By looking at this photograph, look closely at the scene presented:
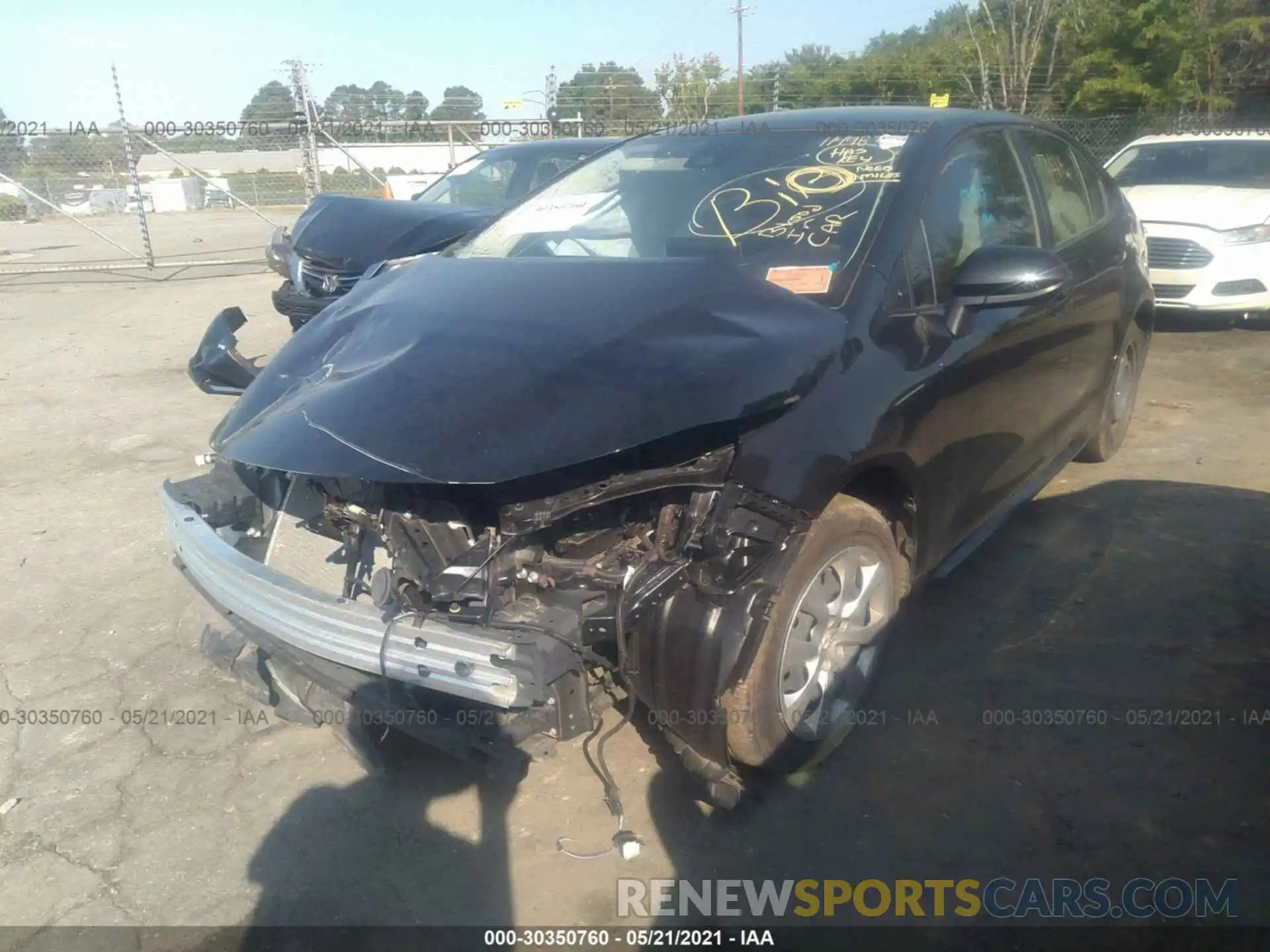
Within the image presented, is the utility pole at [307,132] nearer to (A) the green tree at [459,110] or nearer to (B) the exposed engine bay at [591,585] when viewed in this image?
(A) the green tree at [459,110]

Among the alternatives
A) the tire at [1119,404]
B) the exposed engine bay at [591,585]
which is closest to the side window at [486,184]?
the tire at [1119,404]

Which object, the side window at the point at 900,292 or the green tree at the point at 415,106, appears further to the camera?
the green tree at the point at 415,106

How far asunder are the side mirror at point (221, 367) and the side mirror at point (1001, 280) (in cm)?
248

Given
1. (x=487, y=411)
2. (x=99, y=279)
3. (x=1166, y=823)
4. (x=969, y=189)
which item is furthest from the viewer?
(x=99, y=279)

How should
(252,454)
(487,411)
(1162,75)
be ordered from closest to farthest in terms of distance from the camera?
(487,411) < (252,454) < (1162,75)

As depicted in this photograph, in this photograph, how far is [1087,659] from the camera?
3.60 m

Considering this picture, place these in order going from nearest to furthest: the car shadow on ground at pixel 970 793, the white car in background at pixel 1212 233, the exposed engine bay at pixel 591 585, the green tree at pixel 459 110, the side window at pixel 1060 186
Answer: the exposed engine bay at pixel 591 585
the car shadow on ground at pixel 970 793
the side window at pixel 1060 186
the white car in background at pixel 1212 233
the green tree at pixel 459 110

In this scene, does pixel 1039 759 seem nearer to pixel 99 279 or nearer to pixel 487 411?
pixel 487 411

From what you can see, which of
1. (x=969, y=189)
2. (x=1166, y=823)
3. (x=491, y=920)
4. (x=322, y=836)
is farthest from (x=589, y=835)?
(x=969, y=189)

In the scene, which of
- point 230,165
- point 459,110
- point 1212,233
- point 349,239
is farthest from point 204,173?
point 1212,233

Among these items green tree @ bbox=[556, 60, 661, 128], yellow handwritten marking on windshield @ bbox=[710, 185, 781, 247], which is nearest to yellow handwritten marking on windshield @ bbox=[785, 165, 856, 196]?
yellow handwritten marking on windshield @ bbox=[710, 185, 781, 247]

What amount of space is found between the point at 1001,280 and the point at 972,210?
59cm

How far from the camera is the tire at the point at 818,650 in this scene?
2660 mm

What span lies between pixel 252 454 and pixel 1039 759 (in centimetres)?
249
